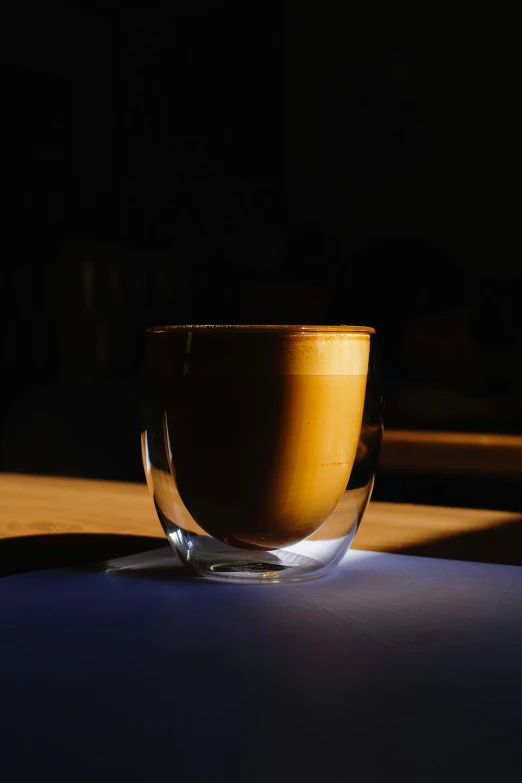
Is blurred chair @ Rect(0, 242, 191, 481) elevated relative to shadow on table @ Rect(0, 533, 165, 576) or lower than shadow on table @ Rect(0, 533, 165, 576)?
lower

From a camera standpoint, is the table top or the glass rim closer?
the table top

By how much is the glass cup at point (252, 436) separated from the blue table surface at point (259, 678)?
1.1 inches

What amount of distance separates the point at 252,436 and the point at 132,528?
18cm

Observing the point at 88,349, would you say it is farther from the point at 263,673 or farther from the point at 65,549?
the point at 263,673

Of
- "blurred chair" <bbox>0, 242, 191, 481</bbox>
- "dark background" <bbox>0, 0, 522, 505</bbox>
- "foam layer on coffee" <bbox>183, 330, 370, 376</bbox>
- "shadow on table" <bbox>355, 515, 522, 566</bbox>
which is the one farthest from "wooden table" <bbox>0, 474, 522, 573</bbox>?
"dark background" <bbox>0, 0, 522, 505</bbox>

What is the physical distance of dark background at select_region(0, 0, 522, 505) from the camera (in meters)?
3.72

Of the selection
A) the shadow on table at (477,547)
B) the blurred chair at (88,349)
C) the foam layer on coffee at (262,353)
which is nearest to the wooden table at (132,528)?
the shadow on table at (477,547)

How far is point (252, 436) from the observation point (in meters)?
0.37

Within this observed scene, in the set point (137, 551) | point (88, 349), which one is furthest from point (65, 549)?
point (88, 349)

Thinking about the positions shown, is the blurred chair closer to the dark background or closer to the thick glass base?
the dark background

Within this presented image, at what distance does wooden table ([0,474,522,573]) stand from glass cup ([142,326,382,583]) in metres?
0.06

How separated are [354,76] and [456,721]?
19.0ft

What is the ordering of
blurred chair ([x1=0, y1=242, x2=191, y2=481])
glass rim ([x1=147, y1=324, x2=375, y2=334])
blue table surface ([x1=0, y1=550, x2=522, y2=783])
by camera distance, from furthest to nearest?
blurred chair ([x1=0, y1=242, x2=191, y2=481]), glass rim ([x1=147, y1=324, x2=375, y2=334]), blue table surface ([x1=0, y1=550, x2=522, y2=783])

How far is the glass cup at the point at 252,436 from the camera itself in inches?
14.6
